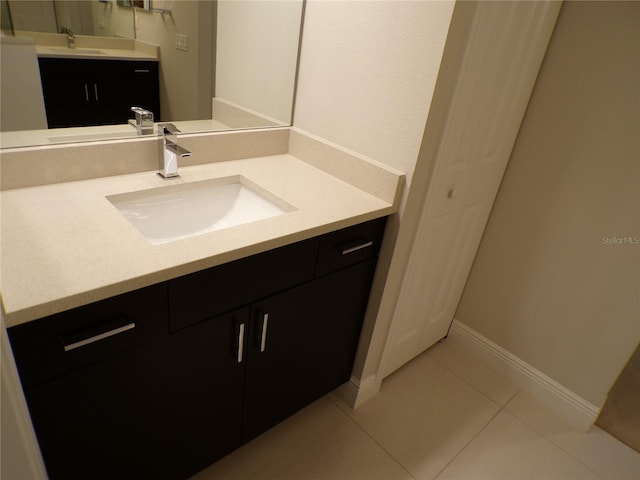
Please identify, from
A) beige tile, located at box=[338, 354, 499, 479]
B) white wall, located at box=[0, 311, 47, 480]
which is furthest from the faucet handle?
beige tile, located at box=[338, 354, 499, 479]

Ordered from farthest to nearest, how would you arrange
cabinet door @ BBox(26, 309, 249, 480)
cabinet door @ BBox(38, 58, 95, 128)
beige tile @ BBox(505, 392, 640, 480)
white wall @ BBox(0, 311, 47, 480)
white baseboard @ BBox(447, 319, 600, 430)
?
white baseboard @ BBox(447, 319, 600, 430) → beige tile @ BBox(505, 392, 640, 480) → cabinet door @ BBox(38, 58, 95, 128) → cabinet door @ BBox(26, 309, 249, 480) → white wall @ BBox(0, 311, 47, 480)

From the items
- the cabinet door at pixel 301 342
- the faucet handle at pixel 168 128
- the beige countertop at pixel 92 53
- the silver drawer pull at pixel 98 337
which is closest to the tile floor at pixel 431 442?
the cabinet door at pixel 301 342

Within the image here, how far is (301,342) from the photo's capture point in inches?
55.7

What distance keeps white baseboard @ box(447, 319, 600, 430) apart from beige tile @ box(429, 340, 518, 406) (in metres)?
0.03

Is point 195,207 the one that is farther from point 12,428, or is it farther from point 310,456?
point 310,456

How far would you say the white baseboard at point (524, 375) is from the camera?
6.08 ft

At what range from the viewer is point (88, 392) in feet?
3.06

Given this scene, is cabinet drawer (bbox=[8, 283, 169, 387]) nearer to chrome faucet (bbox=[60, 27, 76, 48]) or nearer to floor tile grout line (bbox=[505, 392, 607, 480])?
chrome faucet (bbox=[60, 27, 76, 48])

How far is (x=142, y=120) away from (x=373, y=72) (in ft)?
2.40

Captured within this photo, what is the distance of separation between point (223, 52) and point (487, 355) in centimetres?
180

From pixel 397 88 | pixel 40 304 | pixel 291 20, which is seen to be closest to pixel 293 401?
pixel 40 304

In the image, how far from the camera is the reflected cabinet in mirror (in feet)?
3.60

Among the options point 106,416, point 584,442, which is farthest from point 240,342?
point 584,442

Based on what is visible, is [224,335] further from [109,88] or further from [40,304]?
[109,88]
